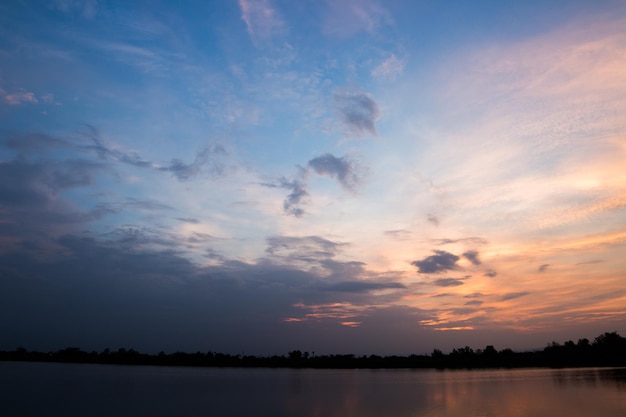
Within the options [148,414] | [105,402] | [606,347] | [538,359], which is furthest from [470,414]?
[538,359]

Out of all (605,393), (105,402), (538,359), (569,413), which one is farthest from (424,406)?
(538,359)

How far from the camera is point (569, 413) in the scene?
104ft

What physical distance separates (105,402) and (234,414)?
49.6 feet

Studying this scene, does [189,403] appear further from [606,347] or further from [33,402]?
[606,347]

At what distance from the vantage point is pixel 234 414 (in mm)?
30781

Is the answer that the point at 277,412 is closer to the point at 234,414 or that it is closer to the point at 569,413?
the point at 234,414

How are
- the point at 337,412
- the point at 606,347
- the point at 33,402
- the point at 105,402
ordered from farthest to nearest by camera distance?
the point at 606,347 → the point at 105,402 → the point at 33,402 → the point at 337,412

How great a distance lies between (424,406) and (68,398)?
3332 cm

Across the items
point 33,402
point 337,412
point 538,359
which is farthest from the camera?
point 538,359

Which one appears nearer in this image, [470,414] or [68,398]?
[470,414]

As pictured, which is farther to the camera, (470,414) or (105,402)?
(105,402)

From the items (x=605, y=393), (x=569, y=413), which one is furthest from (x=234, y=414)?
(x=605, y=393)

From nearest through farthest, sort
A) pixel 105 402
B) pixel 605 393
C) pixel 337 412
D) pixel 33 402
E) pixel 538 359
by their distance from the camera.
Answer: pixel 337 412 < pixel 33 402 < pixel 105 402 < pixel 605 393 < pixel 538 359

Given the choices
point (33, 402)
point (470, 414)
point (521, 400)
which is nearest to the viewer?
point (470, 414)
